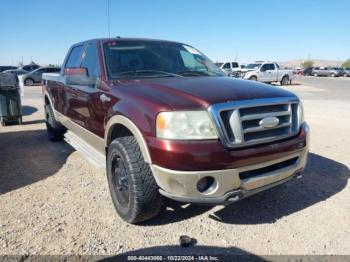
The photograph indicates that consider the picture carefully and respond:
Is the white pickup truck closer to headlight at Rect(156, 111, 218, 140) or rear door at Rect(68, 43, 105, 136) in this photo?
rear door at Rect(68, 43, 105, 136)

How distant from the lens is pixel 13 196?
397cm

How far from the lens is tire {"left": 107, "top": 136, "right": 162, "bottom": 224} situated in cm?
298

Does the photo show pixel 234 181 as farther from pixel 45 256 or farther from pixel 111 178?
pixel 45 256

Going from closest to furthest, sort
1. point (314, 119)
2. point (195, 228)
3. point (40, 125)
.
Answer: point (195, 228), point (40, 125), point (314, 119)

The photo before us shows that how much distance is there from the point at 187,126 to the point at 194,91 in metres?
0.44

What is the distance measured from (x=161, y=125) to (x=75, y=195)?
6.19ft

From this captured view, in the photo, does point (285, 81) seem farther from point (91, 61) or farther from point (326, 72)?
point (326, 72)

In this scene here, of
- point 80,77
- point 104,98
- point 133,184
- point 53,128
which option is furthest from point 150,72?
point 53,128

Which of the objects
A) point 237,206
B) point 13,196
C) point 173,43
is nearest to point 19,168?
point 13,196

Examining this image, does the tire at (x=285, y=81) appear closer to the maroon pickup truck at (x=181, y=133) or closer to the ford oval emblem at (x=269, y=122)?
the maroon pickup truck at (x=181, y=133)

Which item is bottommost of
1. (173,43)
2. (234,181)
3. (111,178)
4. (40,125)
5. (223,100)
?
(40,125)

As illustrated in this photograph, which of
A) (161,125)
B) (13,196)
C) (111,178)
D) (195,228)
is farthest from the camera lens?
(13,196)

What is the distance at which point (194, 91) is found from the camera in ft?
9.87

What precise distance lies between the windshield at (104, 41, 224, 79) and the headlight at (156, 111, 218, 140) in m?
1.21
